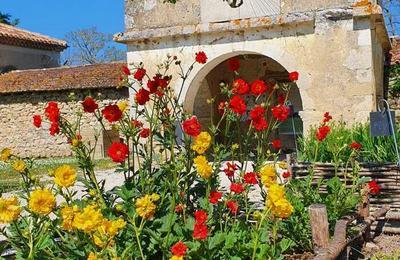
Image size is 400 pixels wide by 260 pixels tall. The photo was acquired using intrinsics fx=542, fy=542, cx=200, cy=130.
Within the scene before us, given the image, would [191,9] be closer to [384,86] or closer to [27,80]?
[384,86]

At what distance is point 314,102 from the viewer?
890 centimetres

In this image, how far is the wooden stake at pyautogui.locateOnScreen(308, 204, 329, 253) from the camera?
11.5 feet

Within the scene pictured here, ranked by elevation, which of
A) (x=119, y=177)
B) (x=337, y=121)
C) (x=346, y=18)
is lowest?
(x=119, y=177)

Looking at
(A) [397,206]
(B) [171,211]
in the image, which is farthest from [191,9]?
(B) [171,211]

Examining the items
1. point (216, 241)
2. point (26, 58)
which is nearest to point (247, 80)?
point (26, 58)

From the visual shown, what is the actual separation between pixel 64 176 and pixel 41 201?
0.20m

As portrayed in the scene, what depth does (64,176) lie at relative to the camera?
7.87ft

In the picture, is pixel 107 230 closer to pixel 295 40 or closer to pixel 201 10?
pixel 295 40

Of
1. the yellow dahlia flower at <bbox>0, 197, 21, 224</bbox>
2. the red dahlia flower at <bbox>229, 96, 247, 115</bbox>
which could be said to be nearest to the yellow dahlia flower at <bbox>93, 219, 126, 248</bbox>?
the yellow dahlia flower at <bbox>0, 197, 21, 224</bbox>

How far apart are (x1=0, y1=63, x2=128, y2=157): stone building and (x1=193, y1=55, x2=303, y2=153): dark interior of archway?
3.32 m

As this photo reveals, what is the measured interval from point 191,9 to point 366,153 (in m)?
5.15

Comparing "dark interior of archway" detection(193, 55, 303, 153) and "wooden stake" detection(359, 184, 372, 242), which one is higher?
"dark interior of archway" detection(193, 55, 303, 153)

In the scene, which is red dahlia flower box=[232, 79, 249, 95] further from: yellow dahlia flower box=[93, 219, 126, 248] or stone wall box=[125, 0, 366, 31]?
stone wall box=[125, 0, 366, 31]

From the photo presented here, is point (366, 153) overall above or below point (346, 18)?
below
